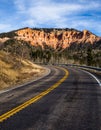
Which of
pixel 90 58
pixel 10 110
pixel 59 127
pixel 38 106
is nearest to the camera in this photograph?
pixel 59 127

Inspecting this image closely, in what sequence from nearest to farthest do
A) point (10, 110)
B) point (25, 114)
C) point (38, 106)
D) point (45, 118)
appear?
point (45, 118) < point (25, 114) < point (10, 110) < point (38, 106)

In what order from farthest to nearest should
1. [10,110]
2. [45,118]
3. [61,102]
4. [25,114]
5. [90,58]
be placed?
[90,58] < [61,102] < [10,110] < [25,114] < [45,118]

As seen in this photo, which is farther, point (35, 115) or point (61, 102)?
point (61, 102)

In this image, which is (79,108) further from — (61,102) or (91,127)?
(91,127)

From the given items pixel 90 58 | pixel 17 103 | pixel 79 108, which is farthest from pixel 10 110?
pixel 90 58

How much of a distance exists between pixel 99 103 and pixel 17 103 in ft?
10.6

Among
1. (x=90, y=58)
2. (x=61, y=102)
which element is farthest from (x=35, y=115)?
(x=90, y=58)

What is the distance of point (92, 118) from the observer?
28.8ft

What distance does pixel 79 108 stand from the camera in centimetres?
1065

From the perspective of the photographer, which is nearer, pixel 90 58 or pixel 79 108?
pixel 79 108

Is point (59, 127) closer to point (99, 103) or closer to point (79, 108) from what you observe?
point (79, 108)

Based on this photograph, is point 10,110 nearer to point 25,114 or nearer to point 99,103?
point 25,114

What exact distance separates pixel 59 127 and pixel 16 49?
5825 centimetres

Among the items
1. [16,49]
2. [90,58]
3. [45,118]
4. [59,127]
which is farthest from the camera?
[90,58]
